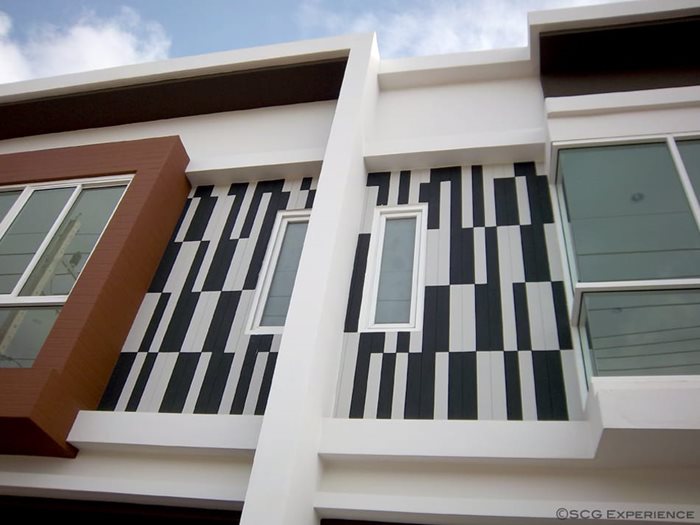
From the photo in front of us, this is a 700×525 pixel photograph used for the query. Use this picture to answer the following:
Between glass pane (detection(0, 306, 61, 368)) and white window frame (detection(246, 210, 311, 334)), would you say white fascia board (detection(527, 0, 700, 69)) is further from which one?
glass pane (detection(0, 306, 61, 368))

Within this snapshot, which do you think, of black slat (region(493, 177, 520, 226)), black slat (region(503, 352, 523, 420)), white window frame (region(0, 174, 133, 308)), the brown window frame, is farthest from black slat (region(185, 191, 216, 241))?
black slat (region(503, 352, 523, 420))

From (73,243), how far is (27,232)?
56 cm

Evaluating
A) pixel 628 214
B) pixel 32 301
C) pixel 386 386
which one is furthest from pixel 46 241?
pixel 628 214

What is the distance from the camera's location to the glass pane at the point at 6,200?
17.9 feet

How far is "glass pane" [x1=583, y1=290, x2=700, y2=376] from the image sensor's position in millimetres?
3117

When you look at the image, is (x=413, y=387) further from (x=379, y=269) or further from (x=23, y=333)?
(x=23, y=333)

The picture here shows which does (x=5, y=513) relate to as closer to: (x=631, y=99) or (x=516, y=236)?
(x=516, y=236)

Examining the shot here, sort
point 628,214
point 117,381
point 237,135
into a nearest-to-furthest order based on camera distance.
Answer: point 628,214
point 117,381
point 237,135

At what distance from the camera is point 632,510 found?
3.10 meters

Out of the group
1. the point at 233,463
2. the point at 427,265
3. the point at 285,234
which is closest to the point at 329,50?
the point at 285,234

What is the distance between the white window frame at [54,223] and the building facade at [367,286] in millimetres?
24

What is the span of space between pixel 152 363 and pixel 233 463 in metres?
1.19

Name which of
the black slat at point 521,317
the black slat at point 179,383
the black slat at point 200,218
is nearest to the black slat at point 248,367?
the black slat at point 179,383

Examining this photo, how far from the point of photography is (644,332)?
10.6 ft
